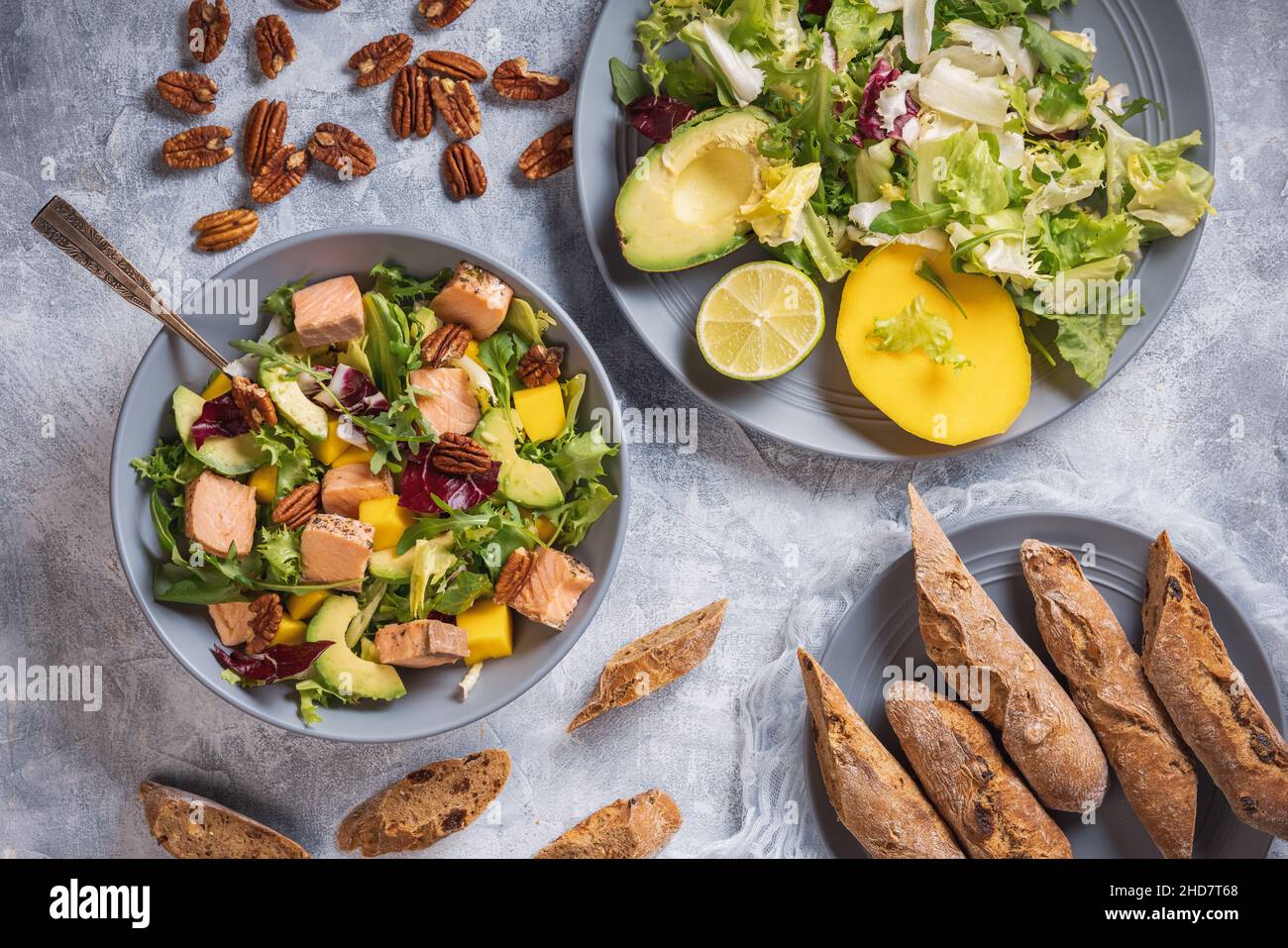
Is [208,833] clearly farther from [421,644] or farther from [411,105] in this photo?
[411,105]

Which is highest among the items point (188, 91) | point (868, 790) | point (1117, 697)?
point (188, 91)

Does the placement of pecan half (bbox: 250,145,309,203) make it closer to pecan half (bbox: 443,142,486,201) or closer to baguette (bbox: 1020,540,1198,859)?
pecan half (bbox: 443,142,486,201)

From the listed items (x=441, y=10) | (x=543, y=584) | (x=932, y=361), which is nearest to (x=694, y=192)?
(x=932, y=361)

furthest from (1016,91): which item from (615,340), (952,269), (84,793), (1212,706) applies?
(84,793)

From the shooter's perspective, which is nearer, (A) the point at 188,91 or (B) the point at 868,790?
(B) the point at 868,790

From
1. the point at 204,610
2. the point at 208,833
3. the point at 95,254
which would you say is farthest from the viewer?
the point at 208,833

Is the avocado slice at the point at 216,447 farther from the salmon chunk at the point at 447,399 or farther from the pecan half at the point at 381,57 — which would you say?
the pecan half at the point at 381,57
